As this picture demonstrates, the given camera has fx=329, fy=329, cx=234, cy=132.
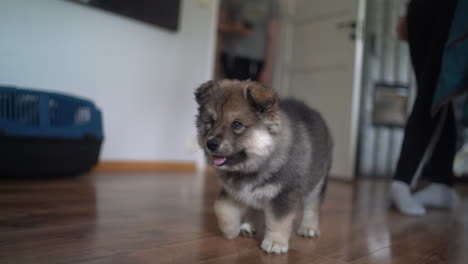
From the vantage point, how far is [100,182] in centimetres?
274

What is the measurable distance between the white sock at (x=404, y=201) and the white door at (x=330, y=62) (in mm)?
1883

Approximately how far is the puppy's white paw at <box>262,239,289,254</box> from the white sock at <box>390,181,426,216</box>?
1.48 meters

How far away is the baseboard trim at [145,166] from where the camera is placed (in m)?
3.45

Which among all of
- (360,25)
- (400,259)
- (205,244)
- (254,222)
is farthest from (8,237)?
(360,25)

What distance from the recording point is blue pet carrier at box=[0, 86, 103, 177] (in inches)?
93.8

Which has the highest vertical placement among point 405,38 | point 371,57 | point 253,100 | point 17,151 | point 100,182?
point 371,57

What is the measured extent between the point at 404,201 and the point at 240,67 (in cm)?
344

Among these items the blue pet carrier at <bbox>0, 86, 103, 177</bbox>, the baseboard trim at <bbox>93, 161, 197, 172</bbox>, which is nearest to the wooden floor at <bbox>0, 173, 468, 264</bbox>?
the blue pet carrier at <bbox>0, 86, 103, 177</bbox>

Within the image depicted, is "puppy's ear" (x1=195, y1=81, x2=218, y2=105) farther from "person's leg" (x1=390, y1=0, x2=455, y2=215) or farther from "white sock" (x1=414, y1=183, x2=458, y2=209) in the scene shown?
"white sock" (x1=414, y1=183, x2=458, y2=209)

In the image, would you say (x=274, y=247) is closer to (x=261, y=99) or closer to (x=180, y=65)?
(x=261, y=99)

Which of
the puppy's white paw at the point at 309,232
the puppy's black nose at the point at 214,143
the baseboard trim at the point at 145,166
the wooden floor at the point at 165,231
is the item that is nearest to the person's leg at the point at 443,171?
the wooden floor at the point at 165,231

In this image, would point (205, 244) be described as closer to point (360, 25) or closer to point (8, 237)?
point (8, 237)

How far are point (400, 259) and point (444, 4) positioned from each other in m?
1.75

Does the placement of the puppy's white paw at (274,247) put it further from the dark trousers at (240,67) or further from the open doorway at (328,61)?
the dark trousers at (240,67)
